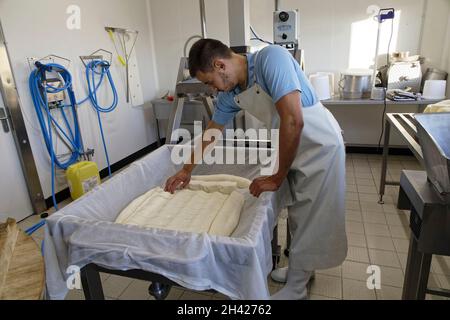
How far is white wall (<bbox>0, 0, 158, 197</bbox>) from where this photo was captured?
8.16 ft

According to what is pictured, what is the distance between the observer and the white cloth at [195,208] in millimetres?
1200

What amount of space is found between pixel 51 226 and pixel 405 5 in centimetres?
373

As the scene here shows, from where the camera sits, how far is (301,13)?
3.50 meters

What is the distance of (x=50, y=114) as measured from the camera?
2721mm

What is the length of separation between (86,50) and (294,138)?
9.17 feet

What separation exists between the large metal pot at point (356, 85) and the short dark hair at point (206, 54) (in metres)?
2.37

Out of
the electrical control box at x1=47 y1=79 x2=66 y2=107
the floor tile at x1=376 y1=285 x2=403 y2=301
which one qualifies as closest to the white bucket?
the floor tile at x1=376 y1=285 x2=403 y2=301

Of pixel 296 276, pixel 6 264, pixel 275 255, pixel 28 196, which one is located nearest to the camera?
pixel 6 264

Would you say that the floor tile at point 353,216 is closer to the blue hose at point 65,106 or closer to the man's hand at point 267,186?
the man's hand at point 267,186

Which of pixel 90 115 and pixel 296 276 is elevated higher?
pixel 90 115

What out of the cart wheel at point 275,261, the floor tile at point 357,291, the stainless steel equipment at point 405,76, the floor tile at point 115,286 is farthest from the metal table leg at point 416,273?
the stainless steel equipment at point 405,76

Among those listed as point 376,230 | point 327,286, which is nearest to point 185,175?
point 327,286
